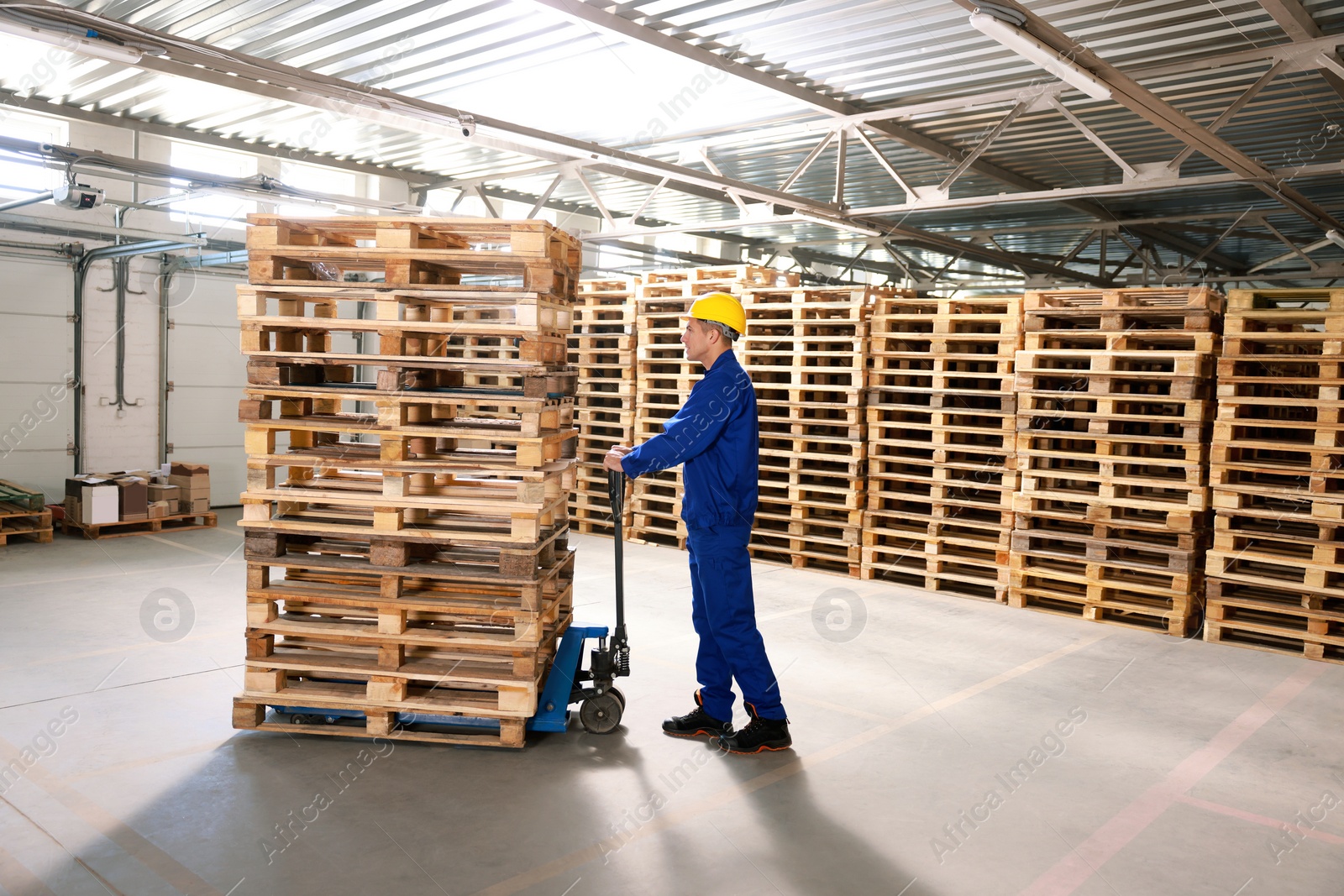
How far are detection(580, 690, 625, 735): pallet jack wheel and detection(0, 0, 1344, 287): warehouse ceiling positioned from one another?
173 inches

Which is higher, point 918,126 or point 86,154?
point 918,126

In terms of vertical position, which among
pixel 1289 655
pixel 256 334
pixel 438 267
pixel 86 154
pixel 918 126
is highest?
pixel 918 126

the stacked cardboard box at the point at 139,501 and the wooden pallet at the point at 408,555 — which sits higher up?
the wooden pallet at the point at 408,555

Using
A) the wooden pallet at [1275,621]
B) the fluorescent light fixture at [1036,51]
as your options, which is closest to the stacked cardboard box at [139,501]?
the fluorescent light fixture at [1036,51]

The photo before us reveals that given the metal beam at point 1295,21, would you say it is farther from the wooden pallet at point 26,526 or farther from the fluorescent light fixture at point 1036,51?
the wooden pallet at point 26,526

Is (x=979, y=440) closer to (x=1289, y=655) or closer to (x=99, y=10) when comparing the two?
(x=1289, y=655)

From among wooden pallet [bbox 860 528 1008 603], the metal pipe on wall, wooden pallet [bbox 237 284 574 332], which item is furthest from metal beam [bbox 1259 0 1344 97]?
the metal pipe on wall

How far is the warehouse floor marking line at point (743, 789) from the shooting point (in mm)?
3828

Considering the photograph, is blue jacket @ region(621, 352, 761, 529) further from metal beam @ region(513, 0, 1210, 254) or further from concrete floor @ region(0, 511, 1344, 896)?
metal beam @ region(513, 0, 1210, 254)

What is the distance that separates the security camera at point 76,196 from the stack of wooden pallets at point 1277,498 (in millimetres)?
11017

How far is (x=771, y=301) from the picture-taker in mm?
11047

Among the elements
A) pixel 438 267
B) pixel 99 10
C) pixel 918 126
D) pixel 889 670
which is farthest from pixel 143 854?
pixel 918 126

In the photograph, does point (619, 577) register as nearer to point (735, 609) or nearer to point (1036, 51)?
point (735, 609)

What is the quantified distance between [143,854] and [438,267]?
333 cm
